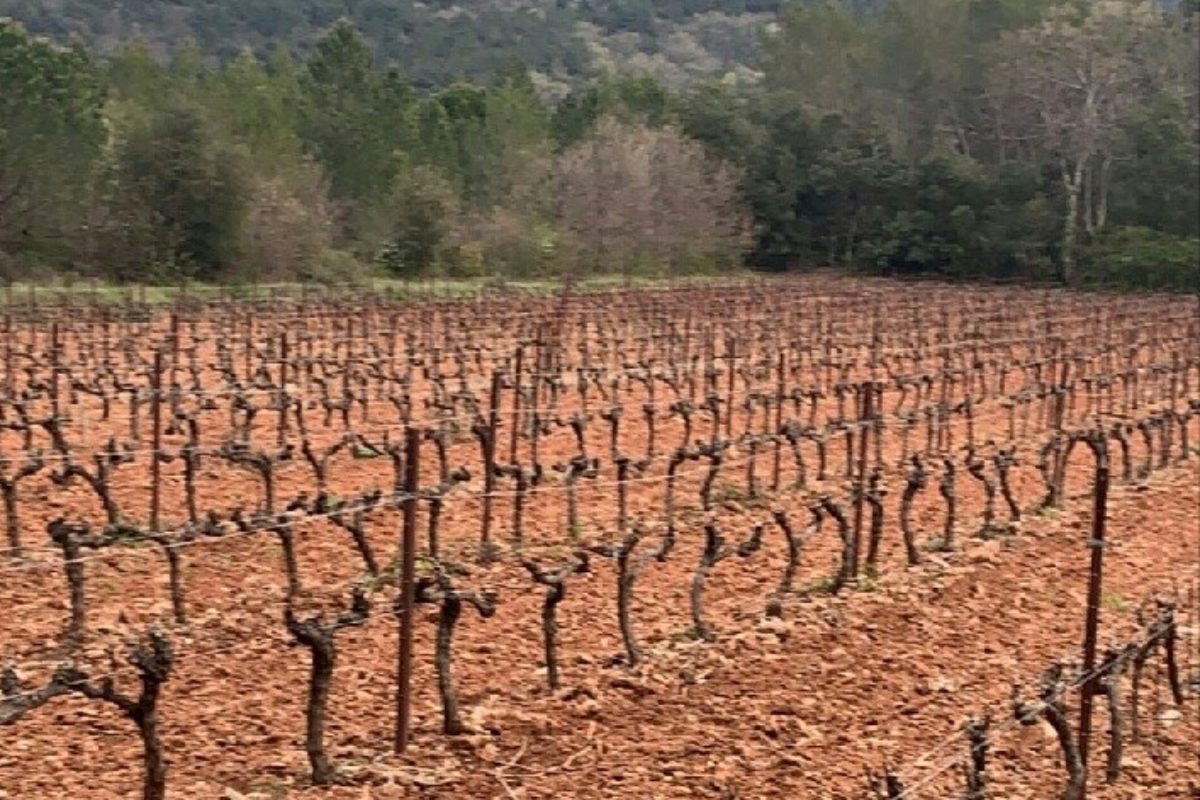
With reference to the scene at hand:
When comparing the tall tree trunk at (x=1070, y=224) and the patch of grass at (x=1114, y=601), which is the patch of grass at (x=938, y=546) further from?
the tall tree trunk at (x=1070, y=224)

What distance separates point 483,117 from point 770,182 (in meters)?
9.57

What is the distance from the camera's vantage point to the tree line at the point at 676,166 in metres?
31.7

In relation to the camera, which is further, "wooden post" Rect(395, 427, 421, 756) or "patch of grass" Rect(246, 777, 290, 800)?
Result: "wooden post" Rect(395, 427, 421, 756)

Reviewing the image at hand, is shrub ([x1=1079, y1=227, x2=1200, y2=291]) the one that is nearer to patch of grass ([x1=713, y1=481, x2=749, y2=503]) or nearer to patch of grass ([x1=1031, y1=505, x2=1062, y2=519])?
patch of grass ([x1=1031, y1=505, x2=1062, y2=519])

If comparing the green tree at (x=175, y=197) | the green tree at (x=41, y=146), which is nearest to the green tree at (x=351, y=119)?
the green tree at (x=175, y=197)

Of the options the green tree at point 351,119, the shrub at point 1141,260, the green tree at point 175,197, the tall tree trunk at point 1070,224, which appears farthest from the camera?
the tall tree trunk at point 1070,224

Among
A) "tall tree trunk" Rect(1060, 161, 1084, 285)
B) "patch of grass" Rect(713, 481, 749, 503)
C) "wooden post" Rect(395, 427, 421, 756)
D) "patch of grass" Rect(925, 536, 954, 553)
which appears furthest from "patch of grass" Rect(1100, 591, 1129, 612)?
"tall tree trunk" Rect(1060, 161, 1084, 285)

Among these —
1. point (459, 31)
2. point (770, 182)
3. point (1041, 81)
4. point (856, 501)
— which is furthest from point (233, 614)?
point (459, 31)

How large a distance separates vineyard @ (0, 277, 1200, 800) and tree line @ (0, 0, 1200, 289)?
52.9 ft

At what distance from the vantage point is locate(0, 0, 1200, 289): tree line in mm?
31734

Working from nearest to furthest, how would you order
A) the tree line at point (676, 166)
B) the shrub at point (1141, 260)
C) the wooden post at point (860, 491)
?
1. the wooden post at point (860, 491)
2. the tree line at point (676, 166)
3. the shrub at point (1141, 260)

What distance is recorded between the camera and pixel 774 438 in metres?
11.1

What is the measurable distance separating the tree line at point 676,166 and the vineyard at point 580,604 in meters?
16.1

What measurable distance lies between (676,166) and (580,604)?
3414 cm
